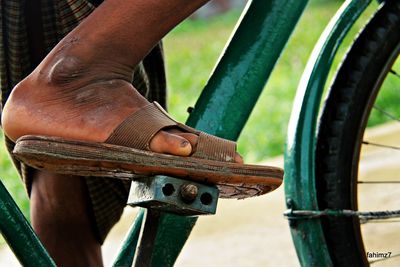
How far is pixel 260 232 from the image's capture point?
3959mm

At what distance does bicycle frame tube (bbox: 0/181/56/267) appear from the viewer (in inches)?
60.9

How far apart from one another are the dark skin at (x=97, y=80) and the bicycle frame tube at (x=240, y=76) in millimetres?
197

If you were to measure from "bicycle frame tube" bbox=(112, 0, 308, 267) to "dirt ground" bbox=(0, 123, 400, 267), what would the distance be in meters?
1.58

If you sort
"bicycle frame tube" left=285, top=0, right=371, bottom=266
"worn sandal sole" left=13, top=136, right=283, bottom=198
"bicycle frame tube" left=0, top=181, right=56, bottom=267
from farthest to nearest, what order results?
"bicycle frame tube" left=285, top=0, right=371, bottom=266 < "bicycle frame tube" left=0, top=181, right=56, bottom=267 < "worn sandal sole" left=13, top=136, right=283, bottom=198

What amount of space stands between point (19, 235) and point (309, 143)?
0.62 meters

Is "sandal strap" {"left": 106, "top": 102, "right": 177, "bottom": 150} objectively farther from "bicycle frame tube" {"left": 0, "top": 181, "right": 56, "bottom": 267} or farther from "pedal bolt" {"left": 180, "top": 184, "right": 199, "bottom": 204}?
"bicycle frame tube" {"left": 0, "top": 181, "right": 56, "bottom": 267}

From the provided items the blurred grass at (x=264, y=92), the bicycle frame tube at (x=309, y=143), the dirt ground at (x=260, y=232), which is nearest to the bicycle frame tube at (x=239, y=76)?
the bicycle frame tube at (x=309, y=143)

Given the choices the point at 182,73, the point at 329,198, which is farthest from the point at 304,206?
the point at 182,73

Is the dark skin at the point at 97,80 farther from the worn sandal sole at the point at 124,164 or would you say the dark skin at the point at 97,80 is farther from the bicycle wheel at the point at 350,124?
the bicycle wheel at the point at 350,124

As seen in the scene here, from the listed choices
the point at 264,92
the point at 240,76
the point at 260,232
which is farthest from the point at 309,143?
the point at 264,92

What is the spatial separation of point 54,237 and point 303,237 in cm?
52

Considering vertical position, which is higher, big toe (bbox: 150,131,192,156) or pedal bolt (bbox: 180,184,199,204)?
big toe (bbox: 150,131,192,156)

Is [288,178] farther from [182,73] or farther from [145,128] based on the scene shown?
[182,73]

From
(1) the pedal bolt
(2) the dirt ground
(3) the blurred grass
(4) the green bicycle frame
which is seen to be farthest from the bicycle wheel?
(3) the blurred grass
